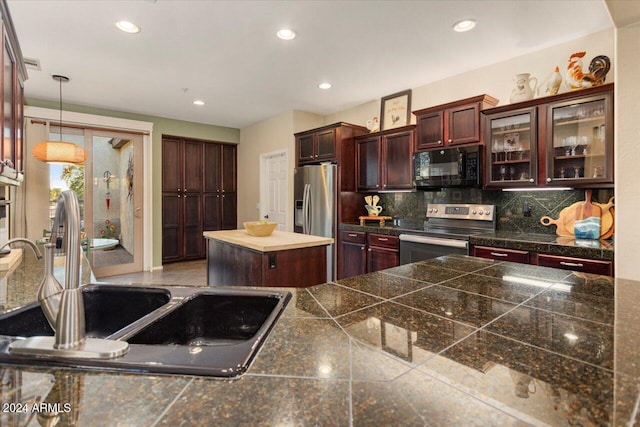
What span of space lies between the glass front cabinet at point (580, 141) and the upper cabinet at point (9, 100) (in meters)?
3.72

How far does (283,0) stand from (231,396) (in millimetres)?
2653

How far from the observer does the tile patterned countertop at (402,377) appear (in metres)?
0.50

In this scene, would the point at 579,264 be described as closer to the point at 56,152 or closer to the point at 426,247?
the point at 426,247

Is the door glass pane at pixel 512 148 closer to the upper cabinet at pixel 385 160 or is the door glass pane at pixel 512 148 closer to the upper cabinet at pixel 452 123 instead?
the upper cabinet at pixel 452 123

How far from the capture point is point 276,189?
573cm

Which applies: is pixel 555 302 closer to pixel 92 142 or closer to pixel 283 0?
pixel 283 0

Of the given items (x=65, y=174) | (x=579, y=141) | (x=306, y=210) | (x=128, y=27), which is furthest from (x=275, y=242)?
(x=65, y=174)

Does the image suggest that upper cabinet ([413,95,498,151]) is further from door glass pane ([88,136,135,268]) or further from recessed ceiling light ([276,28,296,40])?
door glass pane ([88,136,135,268])

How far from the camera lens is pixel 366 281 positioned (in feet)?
4.42

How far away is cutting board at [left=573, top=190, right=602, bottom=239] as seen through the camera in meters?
2.71

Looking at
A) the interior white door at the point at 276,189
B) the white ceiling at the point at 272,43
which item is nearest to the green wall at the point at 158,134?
the white ceiling at the point at 272,43

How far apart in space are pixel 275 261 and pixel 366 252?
179 centimetres

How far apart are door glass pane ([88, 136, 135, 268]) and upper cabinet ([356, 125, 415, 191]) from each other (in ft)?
12.5

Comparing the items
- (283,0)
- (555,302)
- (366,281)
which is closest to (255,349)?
(366,281)
